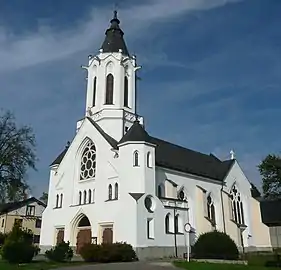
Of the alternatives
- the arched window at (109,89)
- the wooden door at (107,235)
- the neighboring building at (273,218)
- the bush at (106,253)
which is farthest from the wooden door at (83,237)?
the neighboring building at (273,218)

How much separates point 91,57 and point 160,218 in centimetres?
2498

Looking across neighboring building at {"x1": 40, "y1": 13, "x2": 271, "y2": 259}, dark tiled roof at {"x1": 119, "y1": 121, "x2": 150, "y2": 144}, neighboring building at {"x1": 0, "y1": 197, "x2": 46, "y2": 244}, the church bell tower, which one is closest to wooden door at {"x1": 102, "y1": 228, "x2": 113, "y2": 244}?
neighboring building at {"x1": 40, "y1": 13, "x2": 271, "y2": 259}

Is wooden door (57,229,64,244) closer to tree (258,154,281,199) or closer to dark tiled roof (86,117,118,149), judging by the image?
dark tiled roof (86,117,118,149)

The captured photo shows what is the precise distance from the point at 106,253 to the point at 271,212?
41650mm

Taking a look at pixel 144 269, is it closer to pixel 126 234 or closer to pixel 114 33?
pixel 126 234

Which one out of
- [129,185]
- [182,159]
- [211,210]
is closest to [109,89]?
[182,159]

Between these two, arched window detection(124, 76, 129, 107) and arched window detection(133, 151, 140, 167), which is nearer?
arched window detection(133, 151, 140, 167)

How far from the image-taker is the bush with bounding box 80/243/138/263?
32.4 m

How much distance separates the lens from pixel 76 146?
48469 mm

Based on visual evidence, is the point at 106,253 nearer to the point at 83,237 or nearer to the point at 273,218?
the point at 83,237

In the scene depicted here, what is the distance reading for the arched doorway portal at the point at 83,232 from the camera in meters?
43.1

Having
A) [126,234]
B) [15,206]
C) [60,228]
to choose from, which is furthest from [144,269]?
[15,206]

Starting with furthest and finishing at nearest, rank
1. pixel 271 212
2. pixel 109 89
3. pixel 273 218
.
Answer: pixel 271 212, pixel 273 218, pixel 109 89

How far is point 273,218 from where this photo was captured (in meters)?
62.9
